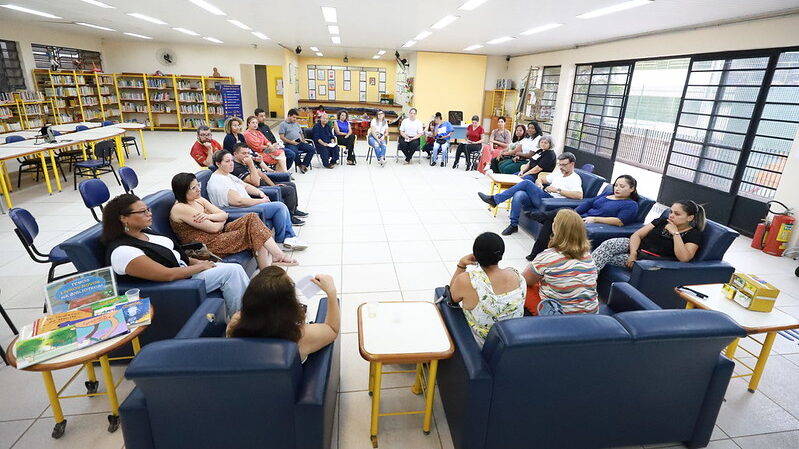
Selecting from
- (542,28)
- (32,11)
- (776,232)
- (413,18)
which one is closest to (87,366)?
(413,18)

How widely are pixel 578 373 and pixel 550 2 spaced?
4.96 meters

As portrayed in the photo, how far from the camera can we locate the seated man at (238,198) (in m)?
3.87

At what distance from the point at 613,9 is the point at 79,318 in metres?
6.39

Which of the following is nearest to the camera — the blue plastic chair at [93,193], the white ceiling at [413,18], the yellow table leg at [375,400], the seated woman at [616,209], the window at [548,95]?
the yellow table leg at [375,400]

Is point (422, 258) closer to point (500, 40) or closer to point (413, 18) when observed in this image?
point (413, 18)

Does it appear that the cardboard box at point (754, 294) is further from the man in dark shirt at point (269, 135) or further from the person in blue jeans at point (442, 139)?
the person in blue jeans at point (442, 139)

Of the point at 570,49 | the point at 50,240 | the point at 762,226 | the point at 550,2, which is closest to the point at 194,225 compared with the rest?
the point at 50,240

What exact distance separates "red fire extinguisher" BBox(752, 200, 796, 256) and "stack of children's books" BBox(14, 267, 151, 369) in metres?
6.28

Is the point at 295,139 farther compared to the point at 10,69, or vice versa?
the point at 10,69

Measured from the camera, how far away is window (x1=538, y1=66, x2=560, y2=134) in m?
10.6

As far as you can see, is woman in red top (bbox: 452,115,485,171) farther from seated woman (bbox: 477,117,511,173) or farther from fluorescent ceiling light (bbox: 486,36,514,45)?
fluorescent ceiling light (bbox: 486,36,514,45)

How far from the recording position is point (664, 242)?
312cm

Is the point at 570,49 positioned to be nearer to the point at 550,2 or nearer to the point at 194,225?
the point at 550,2

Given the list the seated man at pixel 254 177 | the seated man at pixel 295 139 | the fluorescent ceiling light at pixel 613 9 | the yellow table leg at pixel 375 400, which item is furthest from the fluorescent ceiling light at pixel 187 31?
the yellow table leg at pixel 375 400
